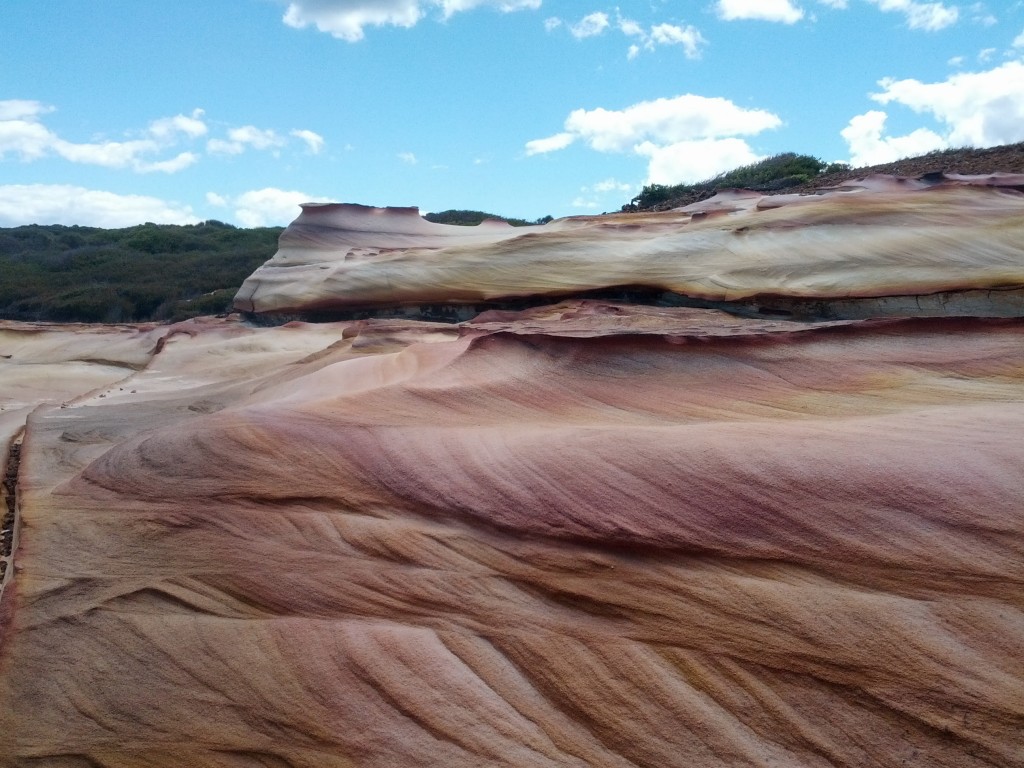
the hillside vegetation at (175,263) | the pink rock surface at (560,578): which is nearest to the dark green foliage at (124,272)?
the hillside vegetation at (175,263)

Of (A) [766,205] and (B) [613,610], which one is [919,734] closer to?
(B) [613,610]

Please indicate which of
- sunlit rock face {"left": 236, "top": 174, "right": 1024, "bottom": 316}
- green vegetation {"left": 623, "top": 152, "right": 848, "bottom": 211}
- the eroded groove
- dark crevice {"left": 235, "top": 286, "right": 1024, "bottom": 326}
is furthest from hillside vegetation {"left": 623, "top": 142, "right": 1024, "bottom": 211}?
the eroded groove

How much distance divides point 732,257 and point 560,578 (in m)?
4.90

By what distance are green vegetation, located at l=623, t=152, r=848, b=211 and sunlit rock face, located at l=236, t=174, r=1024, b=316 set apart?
229 inches

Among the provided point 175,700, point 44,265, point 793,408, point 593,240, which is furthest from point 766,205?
point 44,265

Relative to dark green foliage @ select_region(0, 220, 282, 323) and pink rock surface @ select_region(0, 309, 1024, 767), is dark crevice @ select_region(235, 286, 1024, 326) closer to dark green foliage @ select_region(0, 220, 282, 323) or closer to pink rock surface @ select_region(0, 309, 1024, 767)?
pink rock surface @ select_region(0, 309, 1024, 767)

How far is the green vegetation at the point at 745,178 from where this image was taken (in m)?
16.0

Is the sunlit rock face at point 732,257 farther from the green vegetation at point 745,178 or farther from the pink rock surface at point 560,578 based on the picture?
the green vegetation at point 745,178

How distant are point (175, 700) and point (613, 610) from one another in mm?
1401

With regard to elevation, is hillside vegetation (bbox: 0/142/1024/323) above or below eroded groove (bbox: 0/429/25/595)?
above

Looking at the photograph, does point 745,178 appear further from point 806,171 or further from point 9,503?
point 9,503

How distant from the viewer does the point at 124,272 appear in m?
19.9

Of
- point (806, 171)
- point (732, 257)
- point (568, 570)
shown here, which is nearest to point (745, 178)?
point (806, 171)

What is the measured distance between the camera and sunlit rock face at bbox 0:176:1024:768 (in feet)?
7.27
